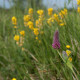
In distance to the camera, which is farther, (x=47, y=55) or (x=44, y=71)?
(x=47, y=55)

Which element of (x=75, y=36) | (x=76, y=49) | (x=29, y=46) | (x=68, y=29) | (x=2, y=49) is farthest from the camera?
(x=2, y=49)

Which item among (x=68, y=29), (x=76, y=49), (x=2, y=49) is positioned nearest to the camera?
(x=76, y=49)

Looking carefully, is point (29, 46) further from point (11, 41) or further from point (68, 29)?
point (68, 29)

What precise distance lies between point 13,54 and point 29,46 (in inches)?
10.7

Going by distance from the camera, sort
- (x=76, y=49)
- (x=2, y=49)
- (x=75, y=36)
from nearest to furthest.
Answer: (x=76, y=49) < (x=75, y=36) < (x=2, y=49)

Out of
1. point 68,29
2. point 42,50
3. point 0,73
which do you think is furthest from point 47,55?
point 0,73

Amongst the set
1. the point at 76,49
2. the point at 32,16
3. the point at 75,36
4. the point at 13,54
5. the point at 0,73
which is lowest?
the point at 0,73

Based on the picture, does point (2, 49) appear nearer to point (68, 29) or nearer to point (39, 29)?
point (39, 29)

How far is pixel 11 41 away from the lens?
260cm

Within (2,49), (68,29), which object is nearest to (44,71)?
(68,29)

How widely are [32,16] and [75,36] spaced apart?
109cm

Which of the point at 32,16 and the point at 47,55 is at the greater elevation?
the point at 32,16

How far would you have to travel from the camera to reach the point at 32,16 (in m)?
2.50

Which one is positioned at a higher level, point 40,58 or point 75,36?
point 75,36
